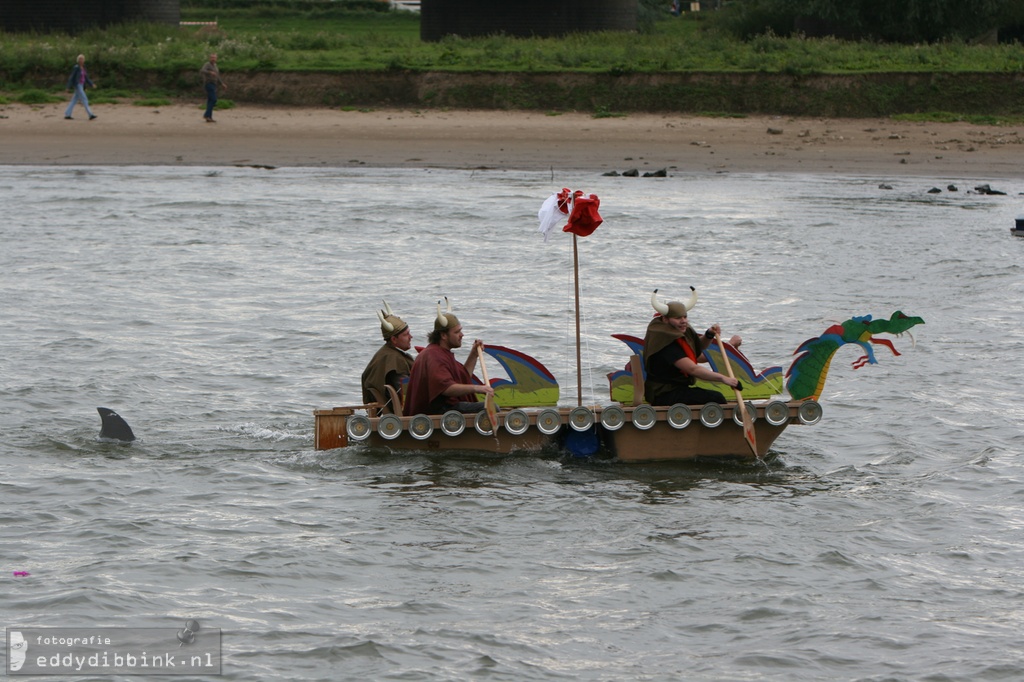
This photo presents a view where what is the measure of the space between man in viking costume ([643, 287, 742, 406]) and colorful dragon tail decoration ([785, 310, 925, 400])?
1.90ft

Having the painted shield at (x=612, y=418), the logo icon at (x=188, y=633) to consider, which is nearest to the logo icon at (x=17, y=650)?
the logo icon at (x=188, y=633)

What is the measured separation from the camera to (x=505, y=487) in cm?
1091

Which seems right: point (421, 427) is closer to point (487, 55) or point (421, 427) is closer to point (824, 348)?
point (824, 348)

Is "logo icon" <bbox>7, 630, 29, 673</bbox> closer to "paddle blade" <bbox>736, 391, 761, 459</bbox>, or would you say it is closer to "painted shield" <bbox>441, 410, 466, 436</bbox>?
"painted shield" <bbox>441, 410, 466, 436</bbox>

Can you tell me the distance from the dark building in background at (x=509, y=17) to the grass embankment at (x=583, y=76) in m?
5.55

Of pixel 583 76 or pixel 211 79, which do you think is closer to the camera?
pixel 211 79

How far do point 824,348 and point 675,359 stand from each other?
1.29 meters

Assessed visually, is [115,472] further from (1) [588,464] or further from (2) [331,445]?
(1) [588,464]

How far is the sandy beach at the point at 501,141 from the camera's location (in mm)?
27797

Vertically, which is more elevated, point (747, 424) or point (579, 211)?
point (579, 211)

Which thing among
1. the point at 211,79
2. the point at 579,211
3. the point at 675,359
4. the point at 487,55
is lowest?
the point at 675,359

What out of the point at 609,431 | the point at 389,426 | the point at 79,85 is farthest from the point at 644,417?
the point at 79,85

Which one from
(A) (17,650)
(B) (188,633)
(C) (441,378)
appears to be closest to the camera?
(A) (17,650)

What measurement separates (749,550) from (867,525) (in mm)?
1116
